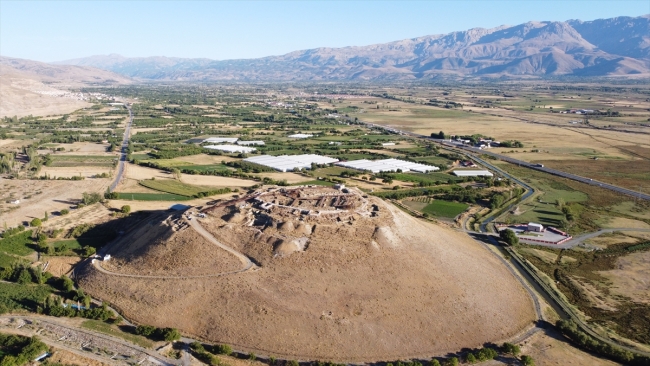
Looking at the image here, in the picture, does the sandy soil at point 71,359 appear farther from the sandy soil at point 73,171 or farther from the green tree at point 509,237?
the sandy soil at point 73,171

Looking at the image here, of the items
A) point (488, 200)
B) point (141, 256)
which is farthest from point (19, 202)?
point (488, 200)

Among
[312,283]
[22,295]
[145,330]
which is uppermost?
[312,283]

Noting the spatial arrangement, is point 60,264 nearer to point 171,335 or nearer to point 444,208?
point 171,335

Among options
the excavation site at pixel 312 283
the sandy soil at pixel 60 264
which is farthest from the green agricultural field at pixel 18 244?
the excavation site at pixel 312 283

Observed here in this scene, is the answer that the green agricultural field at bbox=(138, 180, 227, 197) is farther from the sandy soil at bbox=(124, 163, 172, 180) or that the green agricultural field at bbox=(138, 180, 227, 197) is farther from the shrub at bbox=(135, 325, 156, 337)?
the shrub at bbox=(135, 325, 156, 337)

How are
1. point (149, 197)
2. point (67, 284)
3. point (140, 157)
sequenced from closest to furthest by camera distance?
1. point (67, 284)
2. point (149, 197)
3. point (140, 157)

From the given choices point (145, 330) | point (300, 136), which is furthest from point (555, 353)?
point (300, 136)

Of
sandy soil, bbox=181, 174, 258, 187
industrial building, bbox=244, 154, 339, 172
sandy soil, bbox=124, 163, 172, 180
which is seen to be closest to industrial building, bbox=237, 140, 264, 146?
industrial building, bbox=244, 154, 339, 172

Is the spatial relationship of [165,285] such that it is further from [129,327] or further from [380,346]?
[380,346]
